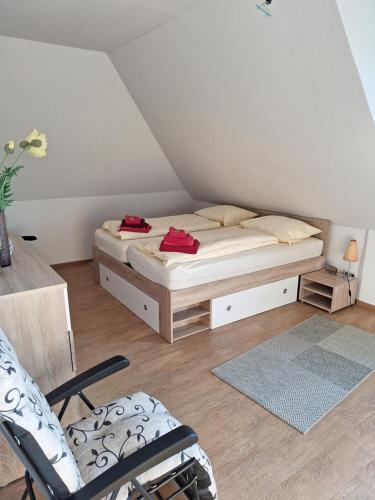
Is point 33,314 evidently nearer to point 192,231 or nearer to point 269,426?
point 269,426

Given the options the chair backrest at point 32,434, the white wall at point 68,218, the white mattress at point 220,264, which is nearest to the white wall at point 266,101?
the white mattress at point 220,264

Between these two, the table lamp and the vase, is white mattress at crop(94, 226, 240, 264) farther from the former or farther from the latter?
the table lamp

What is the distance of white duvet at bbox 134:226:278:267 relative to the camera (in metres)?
2.76

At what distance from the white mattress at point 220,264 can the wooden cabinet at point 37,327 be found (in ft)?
3.52

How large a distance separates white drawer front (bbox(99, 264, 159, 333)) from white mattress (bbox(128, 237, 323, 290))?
0.22 meters

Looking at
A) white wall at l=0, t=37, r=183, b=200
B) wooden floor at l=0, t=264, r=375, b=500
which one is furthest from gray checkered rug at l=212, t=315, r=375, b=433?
white wall at l=0, t=37, r=183, b=200

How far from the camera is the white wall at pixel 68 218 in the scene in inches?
166

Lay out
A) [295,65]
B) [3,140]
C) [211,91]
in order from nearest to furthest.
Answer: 1. [295,65]
2. [211,91]
3. [3,140]

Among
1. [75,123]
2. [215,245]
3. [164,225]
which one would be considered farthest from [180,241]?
[75,123]

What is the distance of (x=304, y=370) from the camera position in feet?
7.92

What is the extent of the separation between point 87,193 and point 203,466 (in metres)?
3.82

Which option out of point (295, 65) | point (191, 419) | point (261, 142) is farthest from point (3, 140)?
point (191, 419)

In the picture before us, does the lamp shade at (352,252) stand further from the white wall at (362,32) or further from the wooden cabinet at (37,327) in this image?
the wooden cabinet at (37,327)

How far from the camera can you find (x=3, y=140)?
11.2ft
